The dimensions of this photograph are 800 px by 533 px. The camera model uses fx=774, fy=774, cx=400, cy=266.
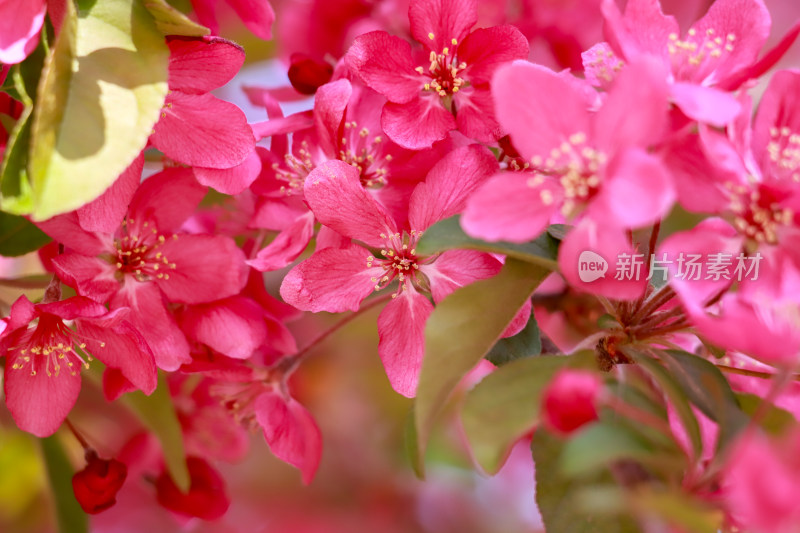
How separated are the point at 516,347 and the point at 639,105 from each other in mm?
357

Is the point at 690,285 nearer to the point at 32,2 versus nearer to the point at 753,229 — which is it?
the point at 753,229

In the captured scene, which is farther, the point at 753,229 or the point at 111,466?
the point at 111,466

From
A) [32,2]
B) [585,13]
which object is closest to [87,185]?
[32,2]

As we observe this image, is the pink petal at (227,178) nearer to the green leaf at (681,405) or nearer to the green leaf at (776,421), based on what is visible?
the green leaf at (681,405)

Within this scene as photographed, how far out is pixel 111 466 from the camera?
103 centimetres

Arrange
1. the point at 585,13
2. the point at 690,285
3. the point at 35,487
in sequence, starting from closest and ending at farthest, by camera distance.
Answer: the point at 690,285 < the point at 585,13 < the point at 35,487

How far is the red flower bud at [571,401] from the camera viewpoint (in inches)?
22.2

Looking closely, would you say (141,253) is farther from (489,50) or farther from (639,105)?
(639,105)

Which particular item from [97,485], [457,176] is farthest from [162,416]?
[457,176]

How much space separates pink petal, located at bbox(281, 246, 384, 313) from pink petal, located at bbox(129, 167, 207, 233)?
21cm

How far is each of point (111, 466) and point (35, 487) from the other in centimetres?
107

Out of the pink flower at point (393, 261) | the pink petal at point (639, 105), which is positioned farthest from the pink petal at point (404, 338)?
the pink petal at point (639, 105)

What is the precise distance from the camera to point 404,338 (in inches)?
34.8

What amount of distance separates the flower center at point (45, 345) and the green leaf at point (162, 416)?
13 cm
